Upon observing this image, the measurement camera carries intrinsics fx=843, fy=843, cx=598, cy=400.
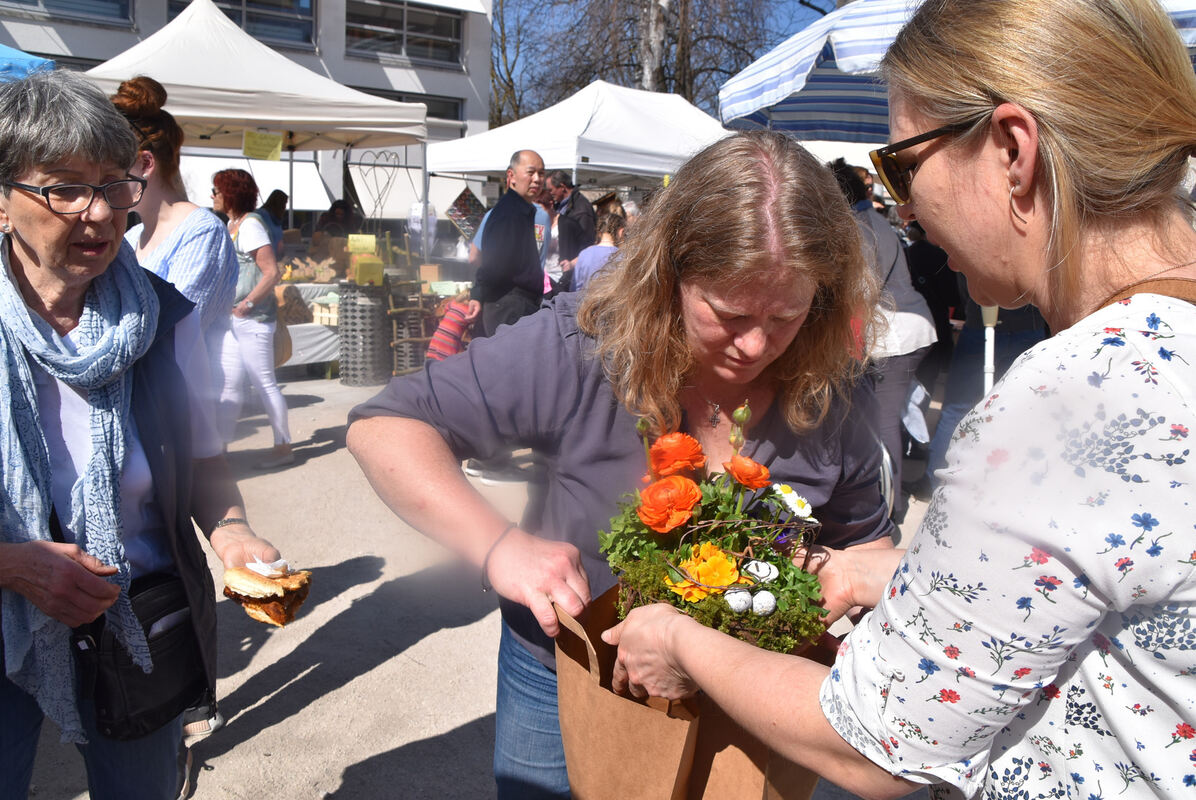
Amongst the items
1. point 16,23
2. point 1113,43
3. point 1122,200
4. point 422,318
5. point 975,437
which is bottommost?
point 422,318

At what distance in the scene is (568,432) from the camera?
1.62 m

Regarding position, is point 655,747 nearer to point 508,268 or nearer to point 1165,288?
point 1165,288

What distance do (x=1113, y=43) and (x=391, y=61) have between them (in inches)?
870

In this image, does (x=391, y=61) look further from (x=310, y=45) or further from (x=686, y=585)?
(x=686, y=585)

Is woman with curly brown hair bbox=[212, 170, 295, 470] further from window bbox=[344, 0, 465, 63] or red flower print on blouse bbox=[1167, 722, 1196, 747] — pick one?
window bbox=[344, 0, 465, 63]

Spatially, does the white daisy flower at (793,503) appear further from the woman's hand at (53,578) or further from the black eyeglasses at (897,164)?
the woman's hand at (53,578)

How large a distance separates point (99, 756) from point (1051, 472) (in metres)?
1.91

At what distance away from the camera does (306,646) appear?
367 cm

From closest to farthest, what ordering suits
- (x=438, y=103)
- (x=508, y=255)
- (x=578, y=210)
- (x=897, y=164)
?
(x=897, y=164), (x=508, y=255), (x=578, y=210), (x=438, y=103)

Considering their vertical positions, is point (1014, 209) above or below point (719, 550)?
above

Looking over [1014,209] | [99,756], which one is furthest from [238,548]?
[1014,209]

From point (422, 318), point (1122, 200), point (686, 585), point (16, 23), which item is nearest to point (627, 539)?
point (686, 585)

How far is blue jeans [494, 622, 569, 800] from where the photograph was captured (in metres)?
1.70

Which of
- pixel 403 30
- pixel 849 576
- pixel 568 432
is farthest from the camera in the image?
pixel 403 30
